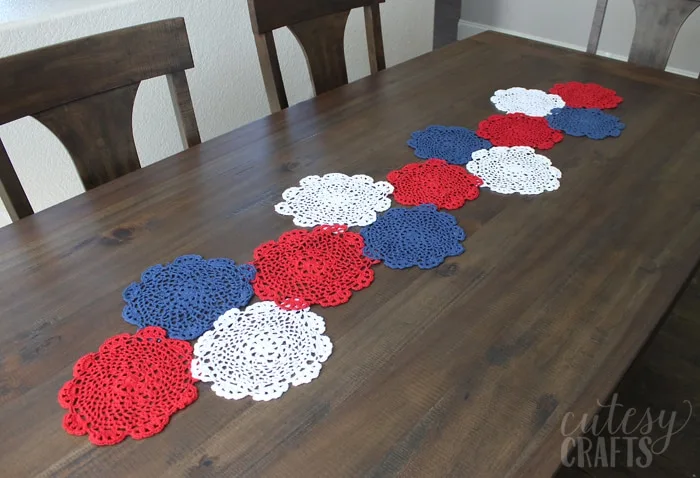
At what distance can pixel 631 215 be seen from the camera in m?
1.05

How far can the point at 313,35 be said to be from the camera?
1587 mm

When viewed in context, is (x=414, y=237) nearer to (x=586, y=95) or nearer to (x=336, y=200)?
(x=336, y=200)

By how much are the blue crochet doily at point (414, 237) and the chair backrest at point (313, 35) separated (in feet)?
2.08

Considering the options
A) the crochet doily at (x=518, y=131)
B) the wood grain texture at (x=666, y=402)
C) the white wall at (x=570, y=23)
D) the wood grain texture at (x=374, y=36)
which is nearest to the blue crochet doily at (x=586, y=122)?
→ the crochet doily at (x=518, y=131)

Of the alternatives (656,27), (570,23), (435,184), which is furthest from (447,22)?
(435,184)

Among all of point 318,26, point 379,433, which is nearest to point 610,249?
point 379,433

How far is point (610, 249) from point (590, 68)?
34.3 inches

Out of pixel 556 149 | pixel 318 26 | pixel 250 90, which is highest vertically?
pixel 318 26

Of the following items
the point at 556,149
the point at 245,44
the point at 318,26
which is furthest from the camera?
the point at 245,44

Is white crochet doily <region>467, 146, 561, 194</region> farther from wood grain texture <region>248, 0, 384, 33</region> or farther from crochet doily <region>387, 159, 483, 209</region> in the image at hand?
wood grain texture <region>248, 0, 384, 33</region>

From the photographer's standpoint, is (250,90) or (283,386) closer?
(283,386)

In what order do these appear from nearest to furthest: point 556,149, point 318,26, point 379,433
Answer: point 379,433 → point 556,149 → point 318,26

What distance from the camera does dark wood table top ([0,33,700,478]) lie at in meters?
0.67

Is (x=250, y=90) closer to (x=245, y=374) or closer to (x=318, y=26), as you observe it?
(x=318, y=26)
